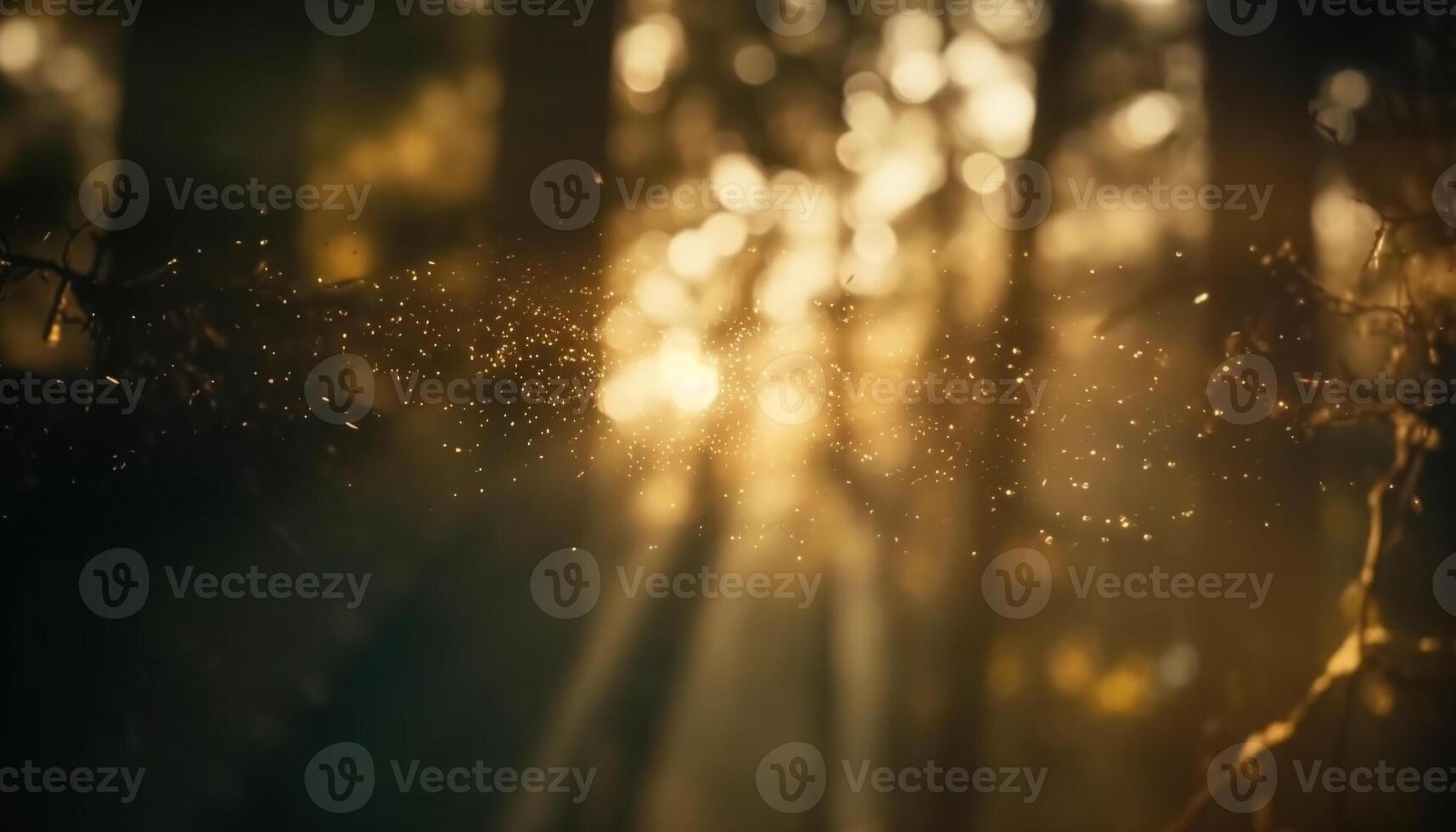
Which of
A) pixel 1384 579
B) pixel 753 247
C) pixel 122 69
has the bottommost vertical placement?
pixel 1384 579

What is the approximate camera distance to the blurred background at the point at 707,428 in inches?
55.1

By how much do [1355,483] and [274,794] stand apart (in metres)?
1.73

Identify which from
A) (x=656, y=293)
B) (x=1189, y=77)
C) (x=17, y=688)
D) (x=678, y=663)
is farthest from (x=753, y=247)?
(x=17, y=688)

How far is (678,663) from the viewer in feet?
4.65

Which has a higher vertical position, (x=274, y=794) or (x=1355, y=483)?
(x=1355, y=483)

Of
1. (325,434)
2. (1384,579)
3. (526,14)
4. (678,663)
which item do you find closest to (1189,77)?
(1384,579)

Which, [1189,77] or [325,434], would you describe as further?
[1189,77]

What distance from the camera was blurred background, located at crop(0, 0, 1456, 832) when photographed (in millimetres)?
1398

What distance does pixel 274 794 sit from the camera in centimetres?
139

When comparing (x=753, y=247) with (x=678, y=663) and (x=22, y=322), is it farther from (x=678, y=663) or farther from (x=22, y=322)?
(x=22, y=322)

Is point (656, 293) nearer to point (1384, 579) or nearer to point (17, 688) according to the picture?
point (17, 688)

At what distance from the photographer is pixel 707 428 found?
1451 millimetres

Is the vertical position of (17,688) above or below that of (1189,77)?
below

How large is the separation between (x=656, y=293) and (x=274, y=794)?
926 millimetres
